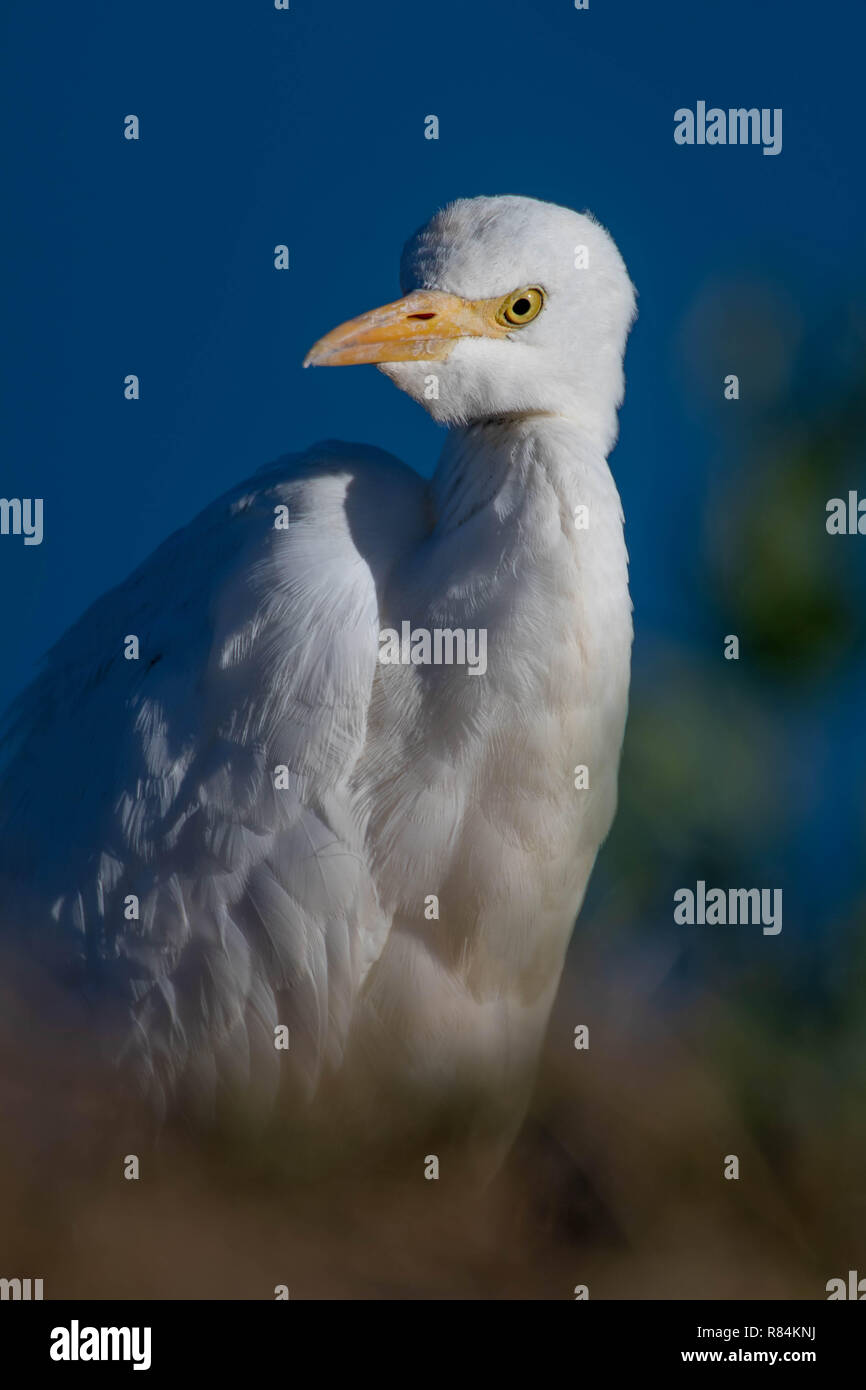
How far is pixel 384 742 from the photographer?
1.87m

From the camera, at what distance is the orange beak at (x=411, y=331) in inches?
66.7

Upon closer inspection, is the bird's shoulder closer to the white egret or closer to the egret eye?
the white egret

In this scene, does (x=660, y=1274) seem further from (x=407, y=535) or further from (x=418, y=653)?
(x=407, y=535)

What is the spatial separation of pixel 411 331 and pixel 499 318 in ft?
0.41

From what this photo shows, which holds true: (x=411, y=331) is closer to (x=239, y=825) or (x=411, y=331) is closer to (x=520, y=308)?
(x=520, y=308)

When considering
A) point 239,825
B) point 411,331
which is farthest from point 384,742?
point 411,331

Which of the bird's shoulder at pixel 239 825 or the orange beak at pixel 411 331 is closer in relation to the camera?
the orange beak at pixel 411 331

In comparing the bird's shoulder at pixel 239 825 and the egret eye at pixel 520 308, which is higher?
the egret eye at pixel 520 308

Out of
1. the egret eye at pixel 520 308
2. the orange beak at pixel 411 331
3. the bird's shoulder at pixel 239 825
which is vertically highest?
the egret eye at pixel 520 308

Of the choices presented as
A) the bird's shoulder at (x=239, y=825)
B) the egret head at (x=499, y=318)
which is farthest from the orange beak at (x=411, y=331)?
the bird's shoulder at (x=239, y=825)

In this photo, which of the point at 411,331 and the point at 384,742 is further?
the point at 384,742

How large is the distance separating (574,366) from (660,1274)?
1.19 meters

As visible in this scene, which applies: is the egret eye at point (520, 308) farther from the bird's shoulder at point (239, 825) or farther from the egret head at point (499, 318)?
the bird's shoulder at point (239, 825)

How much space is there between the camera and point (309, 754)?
1.81m
